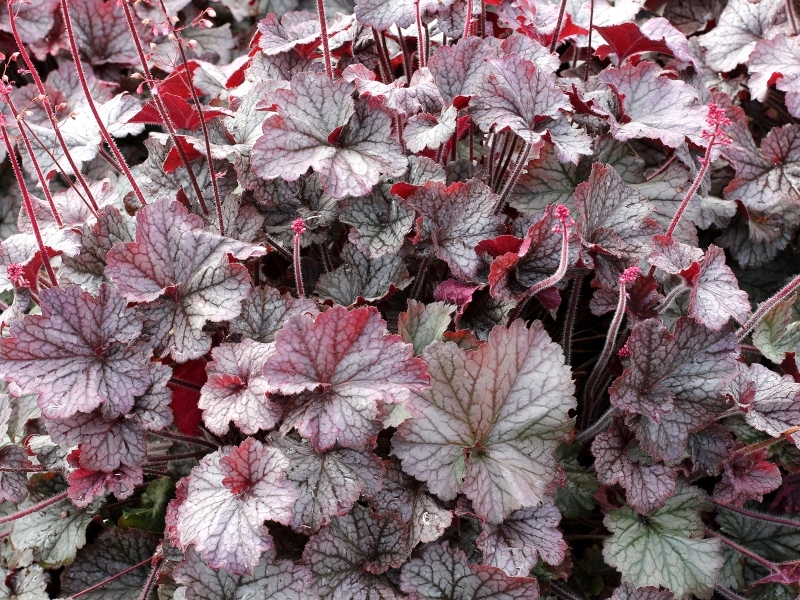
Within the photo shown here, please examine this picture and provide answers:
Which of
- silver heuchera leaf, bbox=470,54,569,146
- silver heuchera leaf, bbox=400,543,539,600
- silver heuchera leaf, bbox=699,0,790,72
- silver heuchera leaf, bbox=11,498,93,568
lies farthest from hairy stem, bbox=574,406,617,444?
silver heuchera leaf, bbox=699,0,790,72

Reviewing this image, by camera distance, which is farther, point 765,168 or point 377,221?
point 765,168

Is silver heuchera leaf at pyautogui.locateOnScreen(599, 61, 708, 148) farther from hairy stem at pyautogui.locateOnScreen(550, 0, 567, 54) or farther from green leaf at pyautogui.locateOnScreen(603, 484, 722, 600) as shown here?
green leaf at pyautogui.locateOnScreen(603, 484, 722, 600)

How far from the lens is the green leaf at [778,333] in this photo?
1815 millimetres

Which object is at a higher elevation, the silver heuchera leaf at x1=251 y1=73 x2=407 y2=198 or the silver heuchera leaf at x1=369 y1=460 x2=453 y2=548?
the silver heuchera leaf at x1=251 y1=73 x2=407 y2=198

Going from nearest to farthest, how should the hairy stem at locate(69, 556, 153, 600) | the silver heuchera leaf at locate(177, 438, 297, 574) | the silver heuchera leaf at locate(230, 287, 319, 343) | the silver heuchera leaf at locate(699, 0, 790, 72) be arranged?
the silver heuchera leaf at locate(177, 438, 297, 574) < the silver heuchera leaf at locate(230, 287, 319, 343) < the hairy stem at locate(69, 556, 153, 600) < the silver heuchera leaf at locate(699, 0, 790, 72)

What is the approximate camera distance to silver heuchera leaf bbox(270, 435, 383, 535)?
1356 millimetres

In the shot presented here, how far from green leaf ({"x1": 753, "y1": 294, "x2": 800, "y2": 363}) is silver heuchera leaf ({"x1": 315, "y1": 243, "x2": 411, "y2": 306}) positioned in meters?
0.94

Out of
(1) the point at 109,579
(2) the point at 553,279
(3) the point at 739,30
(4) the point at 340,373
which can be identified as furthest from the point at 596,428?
(3) the point at 739,30

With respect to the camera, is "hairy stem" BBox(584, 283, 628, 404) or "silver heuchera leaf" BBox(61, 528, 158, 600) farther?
"silver heuchera leaf" BBox(61, 528, 158, 600)

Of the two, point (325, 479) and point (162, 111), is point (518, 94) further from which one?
point (325, 479)

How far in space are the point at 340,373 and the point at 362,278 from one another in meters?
0.40

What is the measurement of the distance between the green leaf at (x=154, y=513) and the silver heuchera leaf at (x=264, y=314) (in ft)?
1.60

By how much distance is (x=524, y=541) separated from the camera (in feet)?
4.72

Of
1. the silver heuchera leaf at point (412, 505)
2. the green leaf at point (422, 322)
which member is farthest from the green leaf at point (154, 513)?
the green leaf at point (422, 322)
